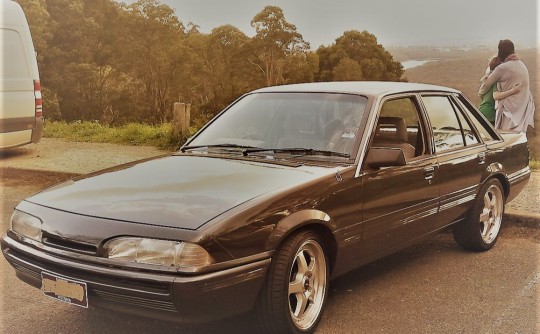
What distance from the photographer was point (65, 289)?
134 inches

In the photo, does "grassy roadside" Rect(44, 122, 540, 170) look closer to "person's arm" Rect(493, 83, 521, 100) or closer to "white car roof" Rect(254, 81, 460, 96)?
"person's arm" Rect(493, 83, 521, 100)

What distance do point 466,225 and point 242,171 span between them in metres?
2.46

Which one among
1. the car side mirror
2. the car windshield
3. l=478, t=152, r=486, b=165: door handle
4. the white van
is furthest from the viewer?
the white van

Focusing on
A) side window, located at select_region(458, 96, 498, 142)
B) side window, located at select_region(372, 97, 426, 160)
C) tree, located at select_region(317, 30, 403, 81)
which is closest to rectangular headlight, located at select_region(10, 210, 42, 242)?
side window, located at select_region(372, 97, 426, 160)

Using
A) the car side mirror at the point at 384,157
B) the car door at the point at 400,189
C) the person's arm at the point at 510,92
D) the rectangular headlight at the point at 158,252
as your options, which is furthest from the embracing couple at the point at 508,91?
the rectangular headlight at the point at 158,252

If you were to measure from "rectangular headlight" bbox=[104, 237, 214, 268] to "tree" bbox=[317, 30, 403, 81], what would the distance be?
115 feet

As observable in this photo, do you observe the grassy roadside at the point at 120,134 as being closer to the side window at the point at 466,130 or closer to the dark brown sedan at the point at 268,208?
the side window at the point at 466,130

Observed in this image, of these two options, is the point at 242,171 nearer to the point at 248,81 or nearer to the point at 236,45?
the point at 248,81

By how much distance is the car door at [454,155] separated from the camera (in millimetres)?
5117

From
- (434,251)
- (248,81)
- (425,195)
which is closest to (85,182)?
(425,195)

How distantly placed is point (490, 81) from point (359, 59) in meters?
31.4

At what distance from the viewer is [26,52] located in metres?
Result: 10.3

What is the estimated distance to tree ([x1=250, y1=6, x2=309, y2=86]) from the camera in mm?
36312

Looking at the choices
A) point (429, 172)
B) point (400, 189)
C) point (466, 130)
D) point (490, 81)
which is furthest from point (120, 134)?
point (400, 189)
